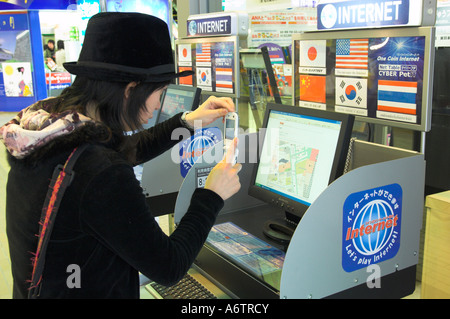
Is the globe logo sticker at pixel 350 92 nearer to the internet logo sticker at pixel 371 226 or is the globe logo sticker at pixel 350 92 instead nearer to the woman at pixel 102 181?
the internet logo sticker at pixel 371 226

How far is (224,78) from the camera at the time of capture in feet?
9.23

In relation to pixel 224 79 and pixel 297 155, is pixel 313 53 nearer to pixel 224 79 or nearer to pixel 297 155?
pixel 297 155

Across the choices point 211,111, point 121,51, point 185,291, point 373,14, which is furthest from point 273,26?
point 121,51

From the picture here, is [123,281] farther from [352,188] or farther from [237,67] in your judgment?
[237,67]

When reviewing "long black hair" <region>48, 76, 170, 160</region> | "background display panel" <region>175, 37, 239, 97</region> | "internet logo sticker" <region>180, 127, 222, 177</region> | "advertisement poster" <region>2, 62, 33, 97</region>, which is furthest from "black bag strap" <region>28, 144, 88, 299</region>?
"advertisement poster" <region>2, 62, 33, 97</region>

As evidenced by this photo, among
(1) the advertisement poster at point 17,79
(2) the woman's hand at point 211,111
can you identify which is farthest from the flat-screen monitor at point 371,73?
(1) the advertisement poster at point 17,79

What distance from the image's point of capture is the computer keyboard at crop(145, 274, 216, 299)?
1571 mm

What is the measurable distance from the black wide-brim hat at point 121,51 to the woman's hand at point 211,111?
62 centimetres

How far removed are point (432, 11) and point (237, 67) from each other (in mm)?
1373

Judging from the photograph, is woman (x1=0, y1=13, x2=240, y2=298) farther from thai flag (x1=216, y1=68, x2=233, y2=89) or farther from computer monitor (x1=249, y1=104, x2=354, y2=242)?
thai flag (x1=216, y1=68, x2=233, y2=89)

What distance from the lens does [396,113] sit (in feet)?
5.21

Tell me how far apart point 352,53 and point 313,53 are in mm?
206

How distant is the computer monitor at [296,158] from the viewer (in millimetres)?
1537

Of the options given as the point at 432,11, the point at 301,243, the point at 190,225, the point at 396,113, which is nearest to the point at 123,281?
the point at 190,225
